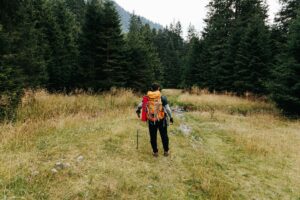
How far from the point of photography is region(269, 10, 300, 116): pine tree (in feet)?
56.1

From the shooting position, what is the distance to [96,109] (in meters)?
14.8

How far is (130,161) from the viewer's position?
→ 24.6 feet

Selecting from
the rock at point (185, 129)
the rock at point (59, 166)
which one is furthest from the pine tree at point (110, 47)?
the rock at point (59, 166)

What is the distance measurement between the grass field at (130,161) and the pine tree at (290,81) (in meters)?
4.74

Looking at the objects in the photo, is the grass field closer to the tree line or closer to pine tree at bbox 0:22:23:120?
pine tree at bbox 0:22:23:120

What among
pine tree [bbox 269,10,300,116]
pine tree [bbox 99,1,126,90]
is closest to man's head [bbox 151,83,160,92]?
pine tree [bbox 269,10,300,116]

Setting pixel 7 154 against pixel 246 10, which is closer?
pixel 7 154

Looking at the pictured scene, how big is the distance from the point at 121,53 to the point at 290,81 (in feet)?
47.8

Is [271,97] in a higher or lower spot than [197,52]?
lower

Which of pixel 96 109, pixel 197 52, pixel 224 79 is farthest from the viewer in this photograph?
pixel 197 52

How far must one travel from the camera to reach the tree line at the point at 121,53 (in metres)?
15.0

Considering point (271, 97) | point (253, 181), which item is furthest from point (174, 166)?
point (271, 97)

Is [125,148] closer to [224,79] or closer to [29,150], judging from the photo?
[29,150]

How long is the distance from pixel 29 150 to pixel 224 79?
2592cm
